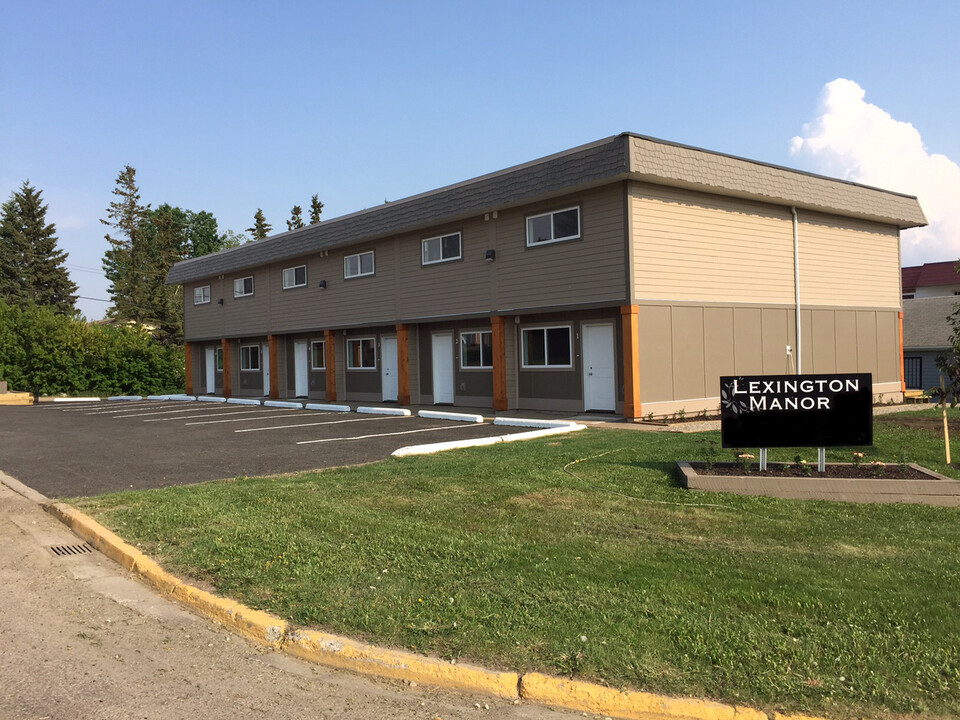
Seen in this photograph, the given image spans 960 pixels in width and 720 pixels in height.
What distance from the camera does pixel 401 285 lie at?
24281 mm

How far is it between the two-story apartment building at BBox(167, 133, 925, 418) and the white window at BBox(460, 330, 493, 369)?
0.05m

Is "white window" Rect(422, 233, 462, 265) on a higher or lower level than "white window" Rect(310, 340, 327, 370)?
higher

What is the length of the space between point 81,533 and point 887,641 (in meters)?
7.45

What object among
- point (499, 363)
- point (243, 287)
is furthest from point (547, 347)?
point (243, 287)

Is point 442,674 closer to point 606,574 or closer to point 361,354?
point 606,574

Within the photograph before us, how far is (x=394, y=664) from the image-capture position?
4469mm

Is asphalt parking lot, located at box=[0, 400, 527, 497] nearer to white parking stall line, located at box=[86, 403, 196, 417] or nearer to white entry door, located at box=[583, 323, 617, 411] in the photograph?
white parking stall line, located at box=[86, 403, 196, 417]

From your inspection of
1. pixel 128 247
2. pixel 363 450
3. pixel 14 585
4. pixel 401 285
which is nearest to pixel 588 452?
pixel 363 450

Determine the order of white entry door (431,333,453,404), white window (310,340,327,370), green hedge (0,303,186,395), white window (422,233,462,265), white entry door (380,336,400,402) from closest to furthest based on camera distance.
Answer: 1. white window (422,233,462,265)
2. white entry door (431,333,453,404)
3. white entry door (380,336,400,402)
4. white window (310,340,327,370)
5. green hedge (0,303,186,395)

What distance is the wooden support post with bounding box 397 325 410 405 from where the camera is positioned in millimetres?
24547

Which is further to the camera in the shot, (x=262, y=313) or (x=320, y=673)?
(x=262, y=313)

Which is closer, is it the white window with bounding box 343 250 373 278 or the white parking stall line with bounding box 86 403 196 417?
the white parking stall line with bounding box 86 403 196 417

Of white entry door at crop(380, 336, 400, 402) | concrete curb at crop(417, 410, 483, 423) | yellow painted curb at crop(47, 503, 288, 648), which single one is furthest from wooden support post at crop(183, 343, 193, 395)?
yellow painted curb at crop(47, 503, 288, 648)

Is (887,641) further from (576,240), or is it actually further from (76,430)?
(76,430)
